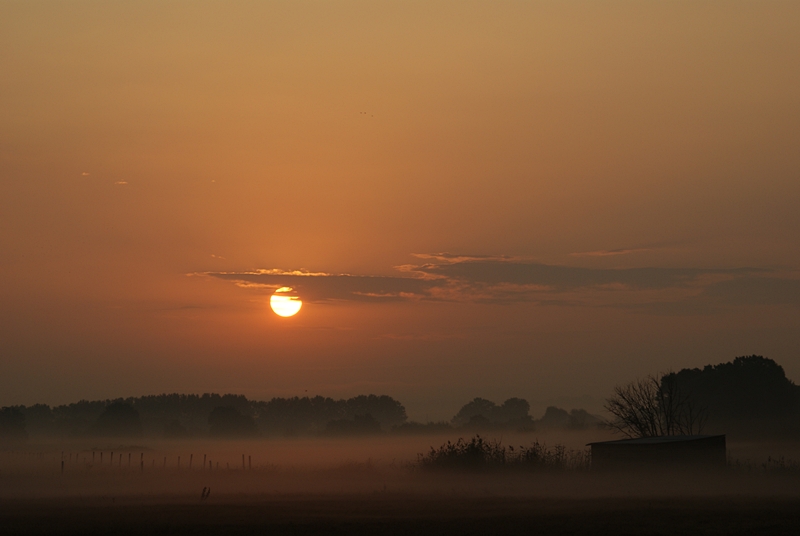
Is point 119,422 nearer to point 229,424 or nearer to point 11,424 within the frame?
point 229,424

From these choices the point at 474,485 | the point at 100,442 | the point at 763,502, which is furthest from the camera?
the point at 100,442

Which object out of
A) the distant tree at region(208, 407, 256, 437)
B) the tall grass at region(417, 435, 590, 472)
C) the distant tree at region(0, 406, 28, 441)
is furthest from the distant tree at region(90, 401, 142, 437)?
the tall grass at region(417, 435, 590, 472)

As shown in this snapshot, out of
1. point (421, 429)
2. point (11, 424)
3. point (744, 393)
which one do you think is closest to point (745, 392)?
point (744, 393)

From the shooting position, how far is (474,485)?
2085 inches

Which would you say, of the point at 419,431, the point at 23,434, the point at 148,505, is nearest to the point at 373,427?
the point at 419,431

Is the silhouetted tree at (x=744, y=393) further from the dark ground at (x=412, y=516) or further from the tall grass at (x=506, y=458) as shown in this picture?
the dark ground at (x=412, y=516)

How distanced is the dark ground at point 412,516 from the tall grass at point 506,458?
1648 cm

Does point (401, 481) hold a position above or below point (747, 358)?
below

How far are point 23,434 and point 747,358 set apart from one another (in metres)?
133

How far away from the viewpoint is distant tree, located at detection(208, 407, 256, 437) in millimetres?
173000

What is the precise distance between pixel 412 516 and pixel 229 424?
145895 mm

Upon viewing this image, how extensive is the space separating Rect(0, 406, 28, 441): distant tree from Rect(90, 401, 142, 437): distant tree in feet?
50.0

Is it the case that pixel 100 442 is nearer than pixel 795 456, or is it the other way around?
pixel 795 456

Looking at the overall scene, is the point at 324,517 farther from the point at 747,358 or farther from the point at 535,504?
the point at 747,358
